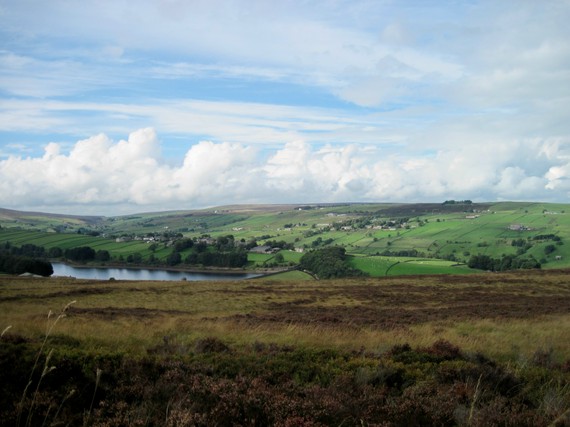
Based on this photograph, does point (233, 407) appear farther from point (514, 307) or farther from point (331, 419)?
point (514, 307)

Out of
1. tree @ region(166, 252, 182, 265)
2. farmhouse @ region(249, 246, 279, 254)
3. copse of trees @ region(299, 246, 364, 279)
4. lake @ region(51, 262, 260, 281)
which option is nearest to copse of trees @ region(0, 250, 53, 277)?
lake @ region(51, 262, 260, 281)

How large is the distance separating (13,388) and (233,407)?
300 cm

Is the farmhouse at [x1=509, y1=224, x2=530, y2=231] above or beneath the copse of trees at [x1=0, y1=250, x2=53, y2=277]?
above

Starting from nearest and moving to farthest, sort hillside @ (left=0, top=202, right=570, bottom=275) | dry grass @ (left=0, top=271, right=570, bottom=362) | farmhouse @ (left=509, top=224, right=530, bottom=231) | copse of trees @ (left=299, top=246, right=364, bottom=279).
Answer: dry grass @ (left=0, top=271, right=570, bottom=362) → copse of trees @ (left=299, top=246, right=364, bottom=279) → hillside @ (left=0, top=202, right=570, bottom=275) → farmhouse @ (left=509, top=224, right=530, bottom=231)

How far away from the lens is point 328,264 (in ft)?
318

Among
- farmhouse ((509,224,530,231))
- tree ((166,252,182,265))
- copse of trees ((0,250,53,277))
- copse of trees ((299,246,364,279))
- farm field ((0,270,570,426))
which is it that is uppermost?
farm field ((0,270,570,426))

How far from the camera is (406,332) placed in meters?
14.2

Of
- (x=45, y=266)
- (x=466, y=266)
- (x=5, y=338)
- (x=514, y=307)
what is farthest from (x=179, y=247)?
(x=5, y=338)

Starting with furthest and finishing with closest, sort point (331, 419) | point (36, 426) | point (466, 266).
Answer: point (466, 266) < point (331, 419) < point (36, 426)

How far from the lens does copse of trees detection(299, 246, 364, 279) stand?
91.2 m

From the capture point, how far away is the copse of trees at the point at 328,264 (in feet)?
299

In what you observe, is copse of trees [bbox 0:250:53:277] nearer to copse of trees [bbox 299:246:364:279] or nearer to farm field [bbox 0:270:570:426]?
copse of trees [bbox 299:246:364:279]

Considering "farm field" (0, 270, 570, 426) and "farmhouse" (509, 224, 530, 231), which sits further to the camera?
"farmhouse" (509, 224, 530, 231)

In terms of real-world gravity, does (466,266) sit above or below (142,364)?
below
